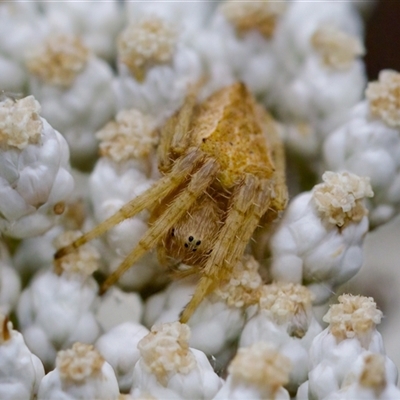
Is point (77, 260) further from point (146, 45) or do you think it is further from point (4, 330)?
point (146, 45)

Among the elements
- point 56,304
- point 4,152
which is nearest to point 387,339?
point 56,304

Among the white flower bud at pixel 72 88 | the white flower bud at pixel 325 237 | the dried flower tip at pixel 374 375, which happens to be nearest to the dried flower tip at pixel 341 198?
the white flower bud at pixel 325 237

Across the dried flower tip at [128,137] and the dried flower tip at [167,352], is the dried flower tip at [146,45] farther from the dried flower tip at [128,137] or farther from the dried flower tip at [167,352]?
the dried flower tip at [167,352]

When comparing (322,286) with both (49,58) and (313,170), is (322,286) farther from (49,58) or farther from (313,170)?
(49,58)

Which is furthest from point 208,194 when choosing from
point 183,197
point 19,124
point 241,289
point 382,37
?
point 382,37

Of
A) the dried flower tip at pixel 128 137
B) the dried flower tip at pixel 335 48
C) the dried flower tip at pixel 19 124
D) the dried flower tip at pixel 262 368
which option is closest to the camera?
the dried flower tip at pixel 262 368

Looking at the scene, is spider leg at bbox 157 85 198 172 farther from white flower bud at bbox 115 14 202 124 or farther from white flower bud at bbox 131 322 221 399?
white flower bud at bbox 131 322 221 399
